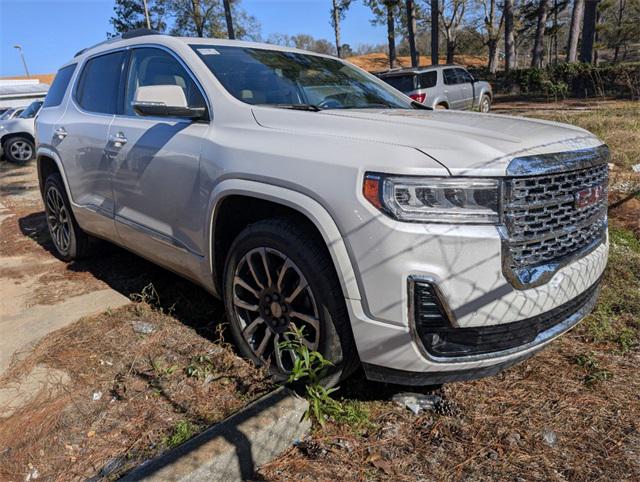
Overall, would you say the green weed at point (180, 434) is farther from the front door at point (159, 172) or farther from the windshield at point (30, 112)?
the windshield at point (30, 112)

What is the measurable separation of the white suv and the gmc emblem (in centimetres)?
2

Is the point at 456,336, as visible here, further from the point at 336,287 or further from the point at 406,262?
the point at 336,287

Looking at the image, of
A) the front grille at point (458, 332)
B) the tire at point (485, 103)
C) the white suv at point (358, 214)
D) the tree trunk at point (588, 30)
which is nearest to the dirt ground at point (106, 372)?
the white suv at point (358, 214)

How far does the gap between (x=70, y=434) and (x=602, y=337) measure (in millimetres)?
2910

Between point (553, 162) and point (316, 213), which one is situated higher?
point (553, 162)

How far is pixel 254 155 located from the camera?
94.0 inches

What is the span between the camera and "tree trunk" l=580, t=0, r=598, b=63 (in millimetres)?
18109

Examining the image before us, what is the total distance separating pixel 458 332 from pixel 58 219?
4253mm

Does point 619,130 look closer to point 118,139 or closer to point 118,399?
point 118,139

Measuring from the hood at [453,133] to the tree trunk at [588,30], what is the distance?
1915cm

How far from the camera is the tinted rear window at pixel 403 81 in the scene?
12.8 meters

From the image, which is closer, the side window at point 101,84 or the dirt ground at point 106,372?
the dirt ground at point 106,372

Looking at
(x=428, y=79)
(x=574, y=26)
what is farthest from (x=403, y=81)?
(x=574, y=26)

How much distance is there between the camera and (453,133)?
214 cm
